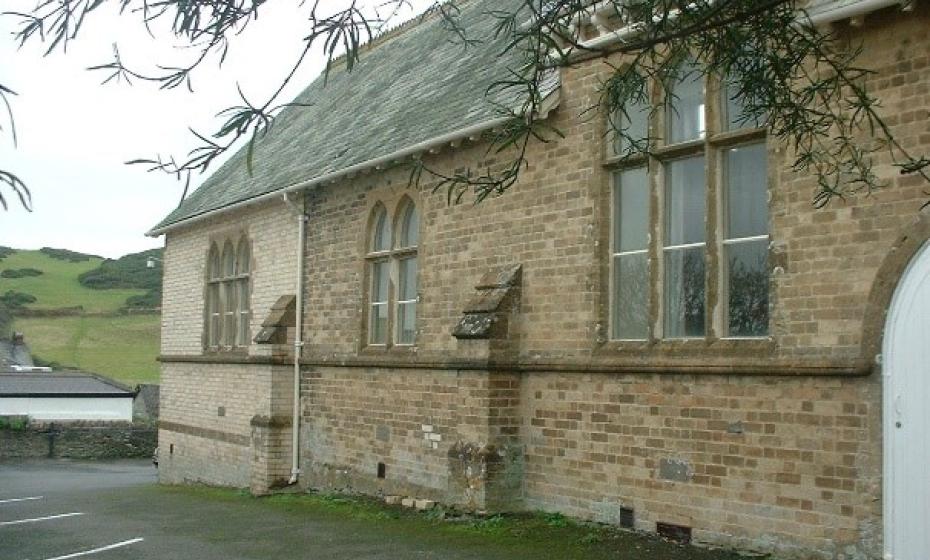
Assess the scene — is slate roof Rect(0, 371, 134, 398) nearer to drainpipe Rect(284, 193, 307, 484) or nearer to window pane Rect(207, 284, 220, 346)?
window pane Rect(207, 284, 220, 346)

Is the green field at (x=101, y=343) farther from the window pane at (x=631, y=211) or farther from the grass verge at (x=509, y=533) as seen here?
the window pane at (x=631, y=211)

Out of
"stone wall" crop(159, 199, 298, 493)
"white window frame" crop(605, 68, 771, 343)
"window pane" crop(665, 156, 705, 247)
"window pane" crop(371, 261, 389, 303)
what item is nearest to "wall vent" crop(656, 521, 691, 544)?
"white window frame" crop(605, 68, 771, 343)

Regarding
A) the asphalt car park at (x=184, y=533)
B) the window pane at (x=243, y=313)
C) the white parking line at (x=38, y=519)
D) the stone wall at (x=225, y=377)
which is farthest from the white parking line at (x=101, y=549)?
the window pane at (x=243, y=313)

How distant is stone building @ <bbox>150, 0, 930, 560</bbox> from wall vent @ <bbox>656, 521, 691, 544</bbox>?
31 mm

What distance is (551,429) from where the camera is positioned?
1214cm

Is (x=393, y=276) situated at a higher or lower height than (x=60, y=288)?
lower

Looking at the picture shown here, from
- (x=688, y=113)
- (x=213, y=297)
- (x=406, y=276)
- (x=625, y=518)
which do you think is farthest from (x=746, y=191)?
(x=213, y=297)

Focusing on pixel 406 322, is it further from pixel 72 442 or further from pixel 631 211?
pixel 72 442

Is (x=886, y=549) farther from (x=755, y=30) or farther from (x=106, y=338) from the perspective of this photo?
(x=106, y=338)

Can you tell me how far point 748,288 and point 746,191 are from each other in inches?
35.7

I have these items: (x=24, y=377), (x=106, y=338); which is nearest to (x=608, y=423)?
(x=24, y=377)

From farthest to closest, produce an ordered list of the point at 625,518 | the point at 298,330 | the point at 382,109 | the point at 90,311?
the point at 90,311 → the point at 382,109 → the point at 298,330 → the point at 625,518

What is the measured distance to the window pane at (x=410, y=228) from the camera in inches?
601

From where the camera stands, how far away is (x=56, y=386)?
136 feet
